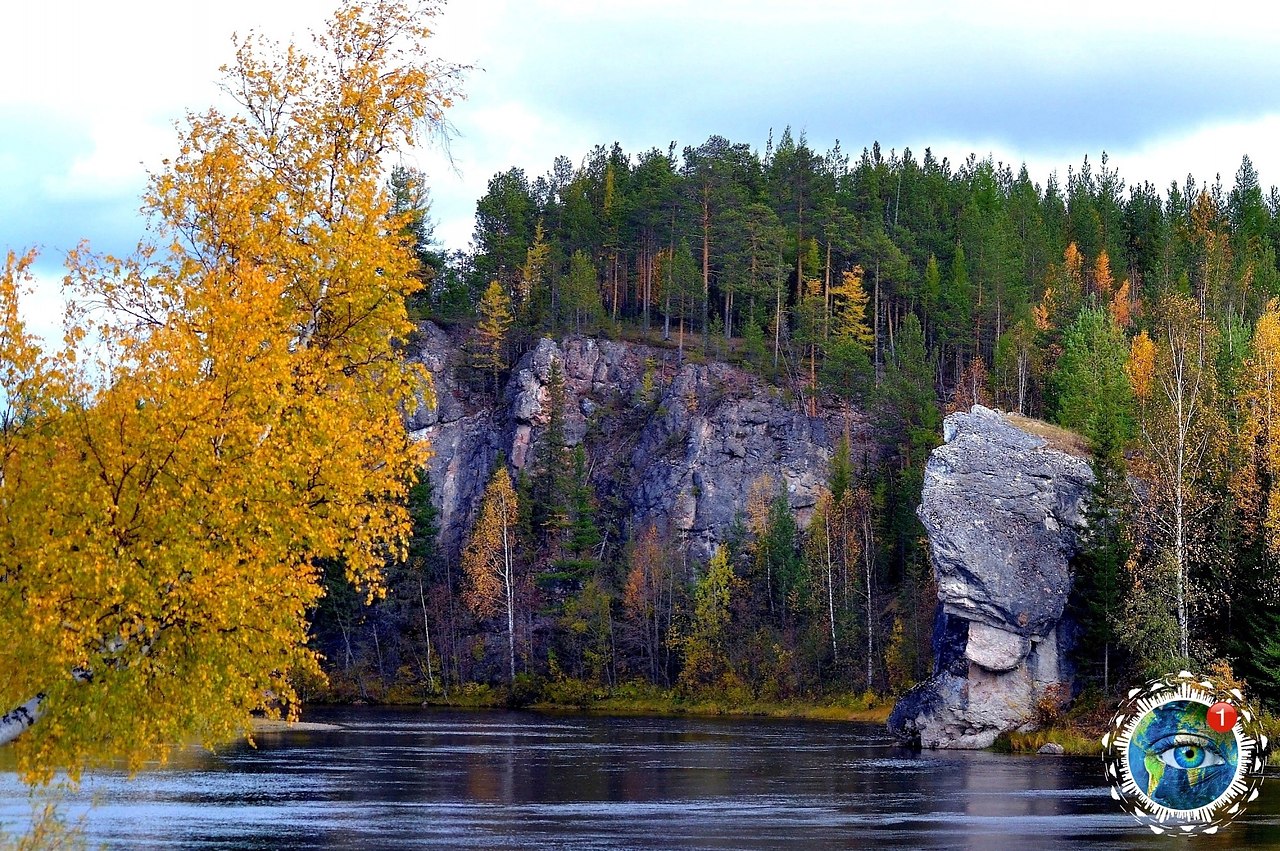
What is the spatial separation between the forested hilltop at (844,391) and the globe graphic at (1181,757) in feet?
47.3

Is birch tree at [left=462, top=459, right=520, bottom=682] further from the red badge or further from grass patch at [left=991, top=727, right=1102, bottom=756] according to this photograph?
the red badge

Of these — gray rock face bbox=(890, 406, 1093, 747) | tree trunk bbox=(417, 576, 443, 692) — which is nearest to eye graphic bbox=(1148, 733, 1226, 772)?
gray rock face bbox=(890, 406, 1093, 747)

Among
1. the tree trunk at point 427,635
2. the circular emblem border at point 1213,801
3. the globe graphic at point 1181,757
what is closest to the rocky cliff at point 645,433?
the tree trunk at point 427,635

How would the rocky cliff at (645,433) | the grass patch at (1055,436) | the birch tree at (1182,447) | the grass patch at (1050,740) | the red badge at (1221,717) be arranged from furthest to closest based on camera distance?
the rocky cliff at (645,433) → the grass patch at (1055,436) → the grass patch at (1050,740) → the birch tree at (1182,447) → the red badge at (1221,717)

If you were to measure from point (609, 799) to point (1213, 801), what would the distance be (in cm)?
1537

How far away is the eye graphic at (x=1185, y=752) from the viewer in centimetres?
3225

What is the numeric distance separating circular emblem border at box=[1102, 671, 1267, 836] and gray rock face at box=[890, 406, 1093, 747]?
11.2 meters

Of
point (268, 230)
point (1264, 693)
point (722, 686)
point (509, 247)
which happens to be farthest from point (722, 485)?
point (268, 230)

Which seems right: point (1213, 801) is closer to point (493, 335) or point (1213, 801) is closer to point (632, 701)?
point (632, 701)

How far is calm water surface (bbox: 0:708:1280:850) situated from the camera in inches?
1155

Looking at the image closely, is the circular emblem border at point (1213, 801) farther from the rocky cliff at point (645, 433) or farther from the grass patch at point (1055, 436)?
the rocky cliff at point (645, 433)

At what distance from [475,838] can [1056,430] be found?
4501 centimetres

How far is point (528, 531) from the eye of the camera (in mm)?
105750

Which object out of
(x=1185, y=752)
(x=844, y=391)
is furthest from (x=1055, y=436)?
(x=844, y=391)
